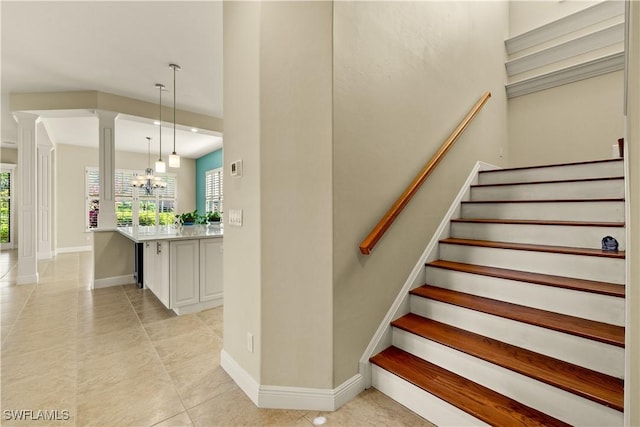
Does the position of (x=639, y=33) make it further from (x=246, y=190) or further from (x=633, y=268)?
(x=246, y=190)

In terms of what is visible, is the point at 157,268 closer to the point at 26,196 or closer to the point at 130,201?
the point at 26,196

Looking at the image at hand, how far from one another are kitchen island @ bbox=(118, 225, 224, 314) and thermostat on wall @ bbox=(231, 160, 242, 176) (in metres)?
1.51

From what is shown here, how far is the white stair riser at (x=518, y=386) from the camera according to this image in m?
1.30

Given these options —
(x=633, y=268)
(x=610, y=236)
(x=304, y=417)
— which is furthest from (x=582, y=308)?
(x=304, y=417)

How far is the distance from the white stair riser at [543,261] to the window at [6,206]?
10.7m

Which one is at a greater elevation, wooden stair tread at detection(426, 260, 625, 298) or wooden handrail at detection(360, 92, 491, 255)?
wooden handrail at detection(360, 92, 491, 255)

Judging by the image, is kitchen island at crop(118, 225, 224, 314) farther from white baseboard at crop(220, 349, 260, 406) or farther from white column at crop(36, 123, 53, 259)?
white column at crop(36, 123, 53, 259)

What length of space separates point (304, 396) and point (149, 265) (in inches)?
123

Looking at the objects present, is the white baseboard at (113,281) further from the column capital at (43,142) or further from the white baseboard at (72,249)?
the white baseboard at (72,249)

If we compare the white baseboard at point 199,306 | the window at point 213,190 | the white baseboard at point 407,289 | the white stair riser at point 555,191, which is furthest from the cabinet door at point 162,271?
the window at point 213,190

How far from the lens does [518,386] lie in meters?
Answer: 1.51

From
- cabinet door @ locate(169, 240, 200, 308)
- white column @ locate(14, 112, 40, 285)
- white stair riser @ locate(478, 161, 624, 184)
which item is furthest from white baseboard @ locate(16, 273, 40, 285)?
white stair riser @ locate(478, 161, 624, 184)

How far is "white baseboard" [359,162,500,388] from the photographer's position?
74.6 inches

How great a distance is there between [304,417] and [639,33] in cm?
214
